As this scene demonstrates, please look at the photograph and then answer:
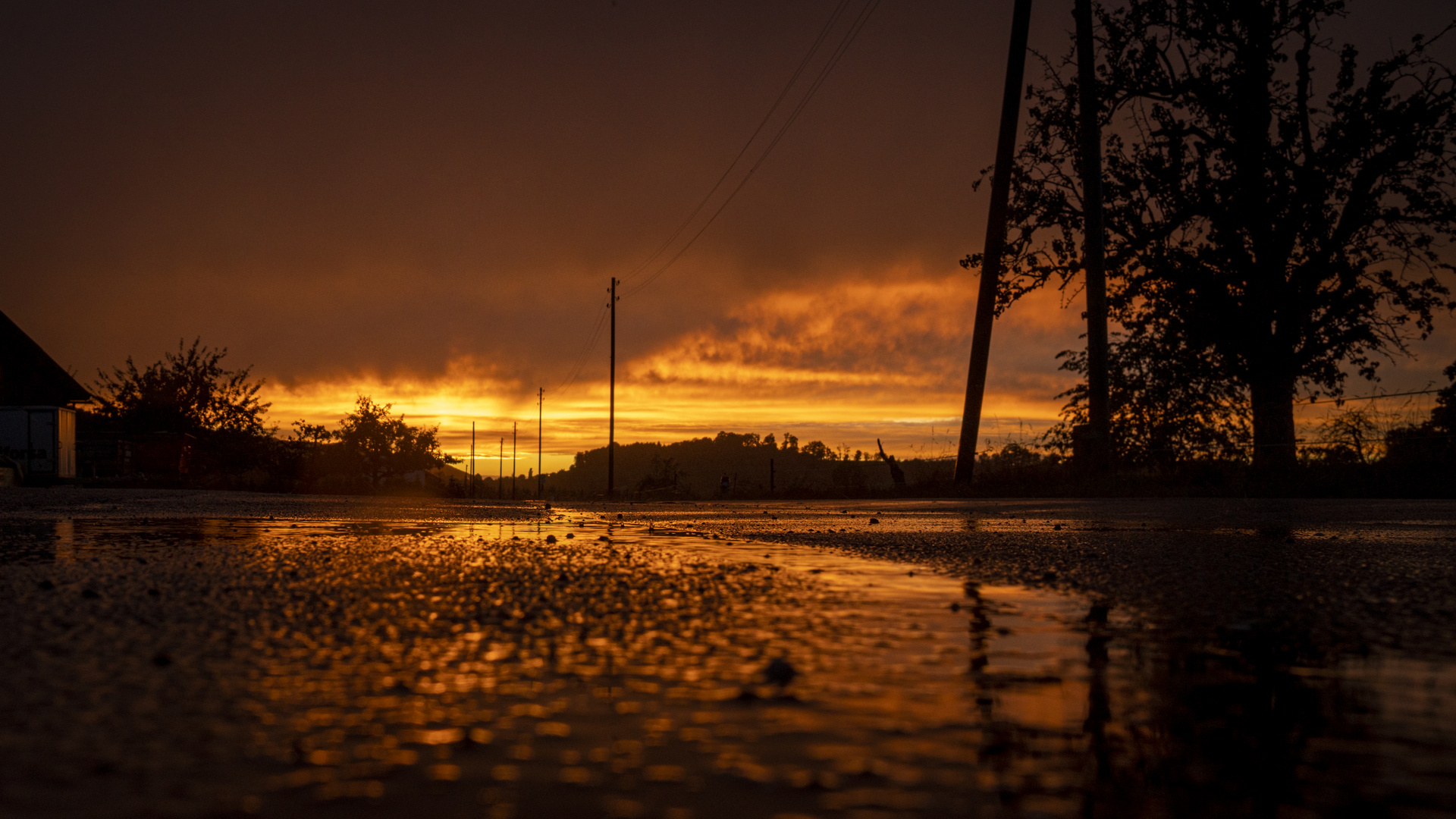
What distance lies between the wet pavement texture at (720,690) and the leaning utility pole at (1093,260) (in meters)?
14.2

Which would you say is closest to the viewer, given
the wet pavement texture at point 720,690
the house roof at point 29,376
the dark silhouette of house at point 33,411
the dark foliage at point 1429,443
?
the wet pavement texture at point 720,690

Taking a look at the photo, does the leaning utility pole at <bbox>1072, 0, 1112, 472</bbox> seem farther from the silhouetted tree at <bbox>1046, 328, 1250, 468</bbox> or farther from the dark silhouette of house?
the dark silhouette of house

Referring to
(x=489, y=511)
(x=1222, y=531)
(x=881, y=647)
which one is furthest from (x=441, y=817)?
(x=489, y=511)

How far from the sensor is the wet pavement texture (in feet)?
3.84

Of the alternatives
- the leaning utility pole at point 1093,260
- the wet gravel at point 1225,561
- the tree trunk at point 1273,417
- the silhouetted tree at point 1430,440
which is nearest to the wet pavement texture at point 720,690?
the wet gravel at point 1225,561

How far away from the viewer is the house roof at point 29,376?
1601 inches

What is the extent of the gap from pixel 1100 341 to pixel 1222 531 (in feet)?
39.1

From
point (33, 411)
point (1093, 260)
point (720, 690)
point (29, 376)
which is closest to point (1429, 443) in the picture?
point (1093, 260)

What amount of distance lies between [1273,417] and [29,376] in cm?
4628

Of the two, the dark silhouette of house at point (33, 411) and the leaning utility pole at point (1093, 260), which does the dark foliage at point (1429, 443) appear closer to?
the leaning utility pole at point (1093, 260)

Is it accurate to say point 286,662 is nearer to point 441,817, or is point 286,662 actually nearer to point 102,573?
point 441,817

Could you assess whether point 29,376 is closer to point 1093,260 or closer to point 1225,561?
point 1093,260

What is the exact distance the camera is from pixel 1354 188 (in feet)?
66.7

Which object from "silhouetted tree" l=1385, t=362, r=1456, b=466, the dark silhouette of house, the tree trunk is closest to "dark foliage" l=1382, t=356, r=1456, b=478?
"silhouetted tree" l=1385, t=362, r=1456, b=466
